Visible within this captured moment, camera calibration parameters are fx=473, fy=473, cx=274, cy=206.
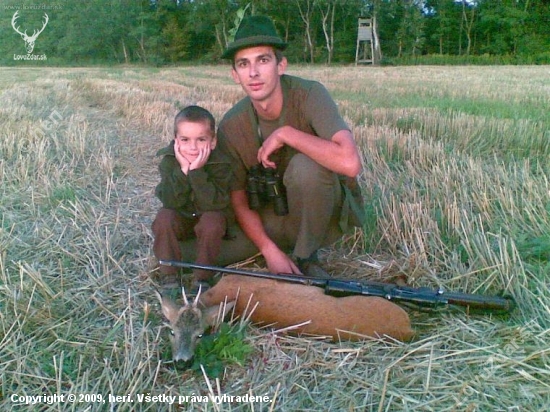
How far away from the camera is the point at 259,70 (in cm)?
304

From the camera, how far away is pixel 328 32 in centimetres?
4672

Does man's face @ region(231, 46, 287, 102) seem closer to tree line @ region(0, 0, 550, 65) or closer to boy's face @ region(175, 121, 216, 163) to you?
boy's face @ region(175, 121, 216, 163)

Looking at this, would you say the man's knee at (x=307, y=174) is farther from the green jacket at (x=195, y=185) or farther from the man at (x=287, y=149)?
the green jacket at (x=195, y=185)

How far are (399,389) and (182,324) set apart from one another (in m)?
1.00

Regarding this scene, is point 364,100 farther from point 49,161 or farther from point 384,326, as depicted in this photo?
point 384,326

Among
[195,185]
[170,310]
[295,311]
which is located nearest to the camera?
[170,310]

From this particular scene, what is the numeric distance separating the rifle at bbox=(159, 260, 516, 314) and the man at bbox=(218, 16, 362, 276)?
0.37m

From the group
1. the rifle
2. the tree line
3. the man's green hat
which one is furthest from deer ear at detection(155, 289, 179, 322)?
the tree line

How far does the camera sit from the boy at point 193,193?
288 cm

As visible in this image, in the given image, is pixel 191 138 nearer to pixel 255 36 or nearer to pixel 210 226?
pixel 210 226

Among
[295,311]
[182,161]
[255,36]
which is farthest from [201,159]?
[295,311]

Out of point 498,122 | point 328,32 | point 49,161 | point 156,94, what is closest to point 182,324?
point 49,161

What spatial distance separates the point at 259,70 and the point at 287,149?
568 millimetres

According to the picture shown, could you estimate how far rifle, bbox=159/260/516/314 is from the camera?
2.45m
